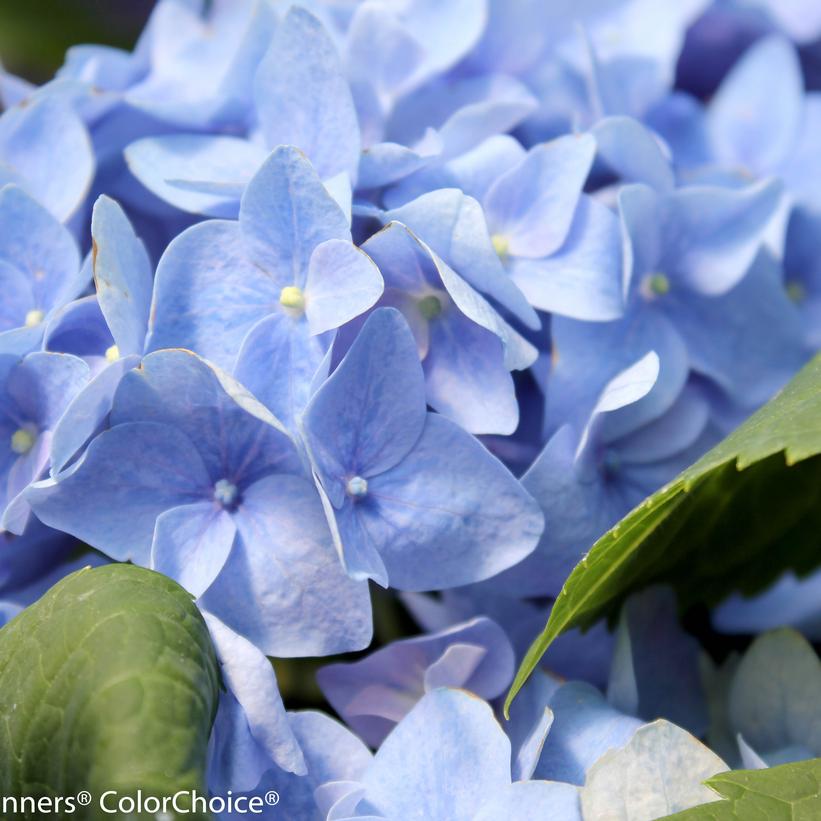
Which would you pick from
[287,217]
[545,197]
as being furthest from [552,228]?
[287,217]

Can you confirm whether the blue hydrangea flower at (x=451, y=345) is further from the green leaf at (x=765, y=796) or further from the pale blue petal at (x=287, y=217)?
the green leaf at (x=765, y=796)

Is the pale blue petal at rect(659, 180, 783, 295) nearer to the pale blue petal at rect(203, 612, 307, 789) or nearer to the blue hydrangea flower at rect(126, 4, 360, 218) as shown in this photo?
the blue hydrangea flower at rect(126, 4, 360, 218)

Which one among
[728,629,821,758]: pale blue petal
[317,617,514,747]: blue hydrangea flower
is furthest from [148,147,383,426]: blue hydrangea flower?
[728,629,821,758]: pale blue petal

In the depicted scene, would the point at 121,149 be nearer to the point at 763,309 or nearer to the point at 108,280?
the point at 108,280

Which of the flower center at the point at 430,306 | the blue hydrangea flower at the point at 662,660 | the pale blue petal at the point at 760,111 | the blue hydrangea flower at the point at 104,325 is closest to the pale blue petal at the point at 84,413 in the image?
the blue hydrangea flower at the point at 104,325

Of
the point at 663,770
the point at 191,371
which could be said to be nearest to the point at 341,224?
the point at 191,371

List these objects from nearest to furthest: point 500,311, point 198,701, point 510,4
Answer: point 198,701
point 500,311
point 510,4

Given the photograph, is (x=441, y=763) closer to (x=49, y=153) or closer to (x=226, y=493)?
(x=226, y=493)
